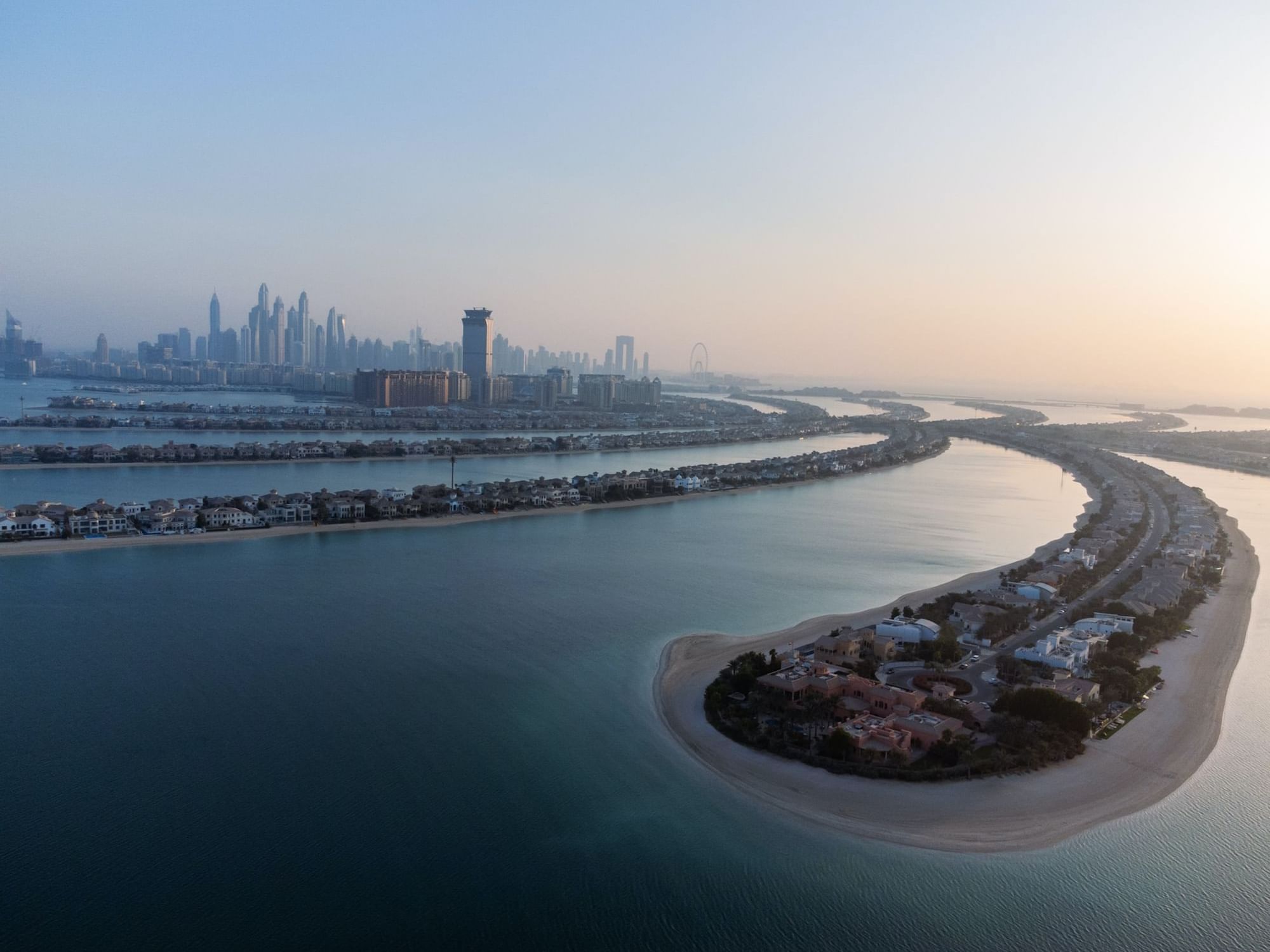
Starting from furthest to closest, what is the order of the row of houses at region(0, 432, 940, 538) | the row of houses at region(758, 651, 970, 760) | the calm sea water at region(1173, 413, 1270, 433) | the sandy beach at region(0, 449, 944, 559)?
1. the calm sea water at region(1173, 413, 1270, 433)
2. the row of houses at region(0, 432, 940, 538)
3. the sandy beach at region(0, 449, 944, 559)
4. the row of houses at region(758, 651, 970, 760)

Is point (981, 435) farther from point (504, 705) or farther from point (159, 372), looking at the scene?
point (159, 372)

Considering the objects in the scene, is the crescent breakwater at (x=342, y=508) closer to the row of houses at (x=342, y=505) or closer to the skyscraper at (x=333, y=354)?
the row of houses at (x=342, y=505)

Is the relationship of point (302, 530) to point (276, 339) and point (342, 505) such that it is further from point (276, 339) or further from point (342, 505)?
point (276, 339)

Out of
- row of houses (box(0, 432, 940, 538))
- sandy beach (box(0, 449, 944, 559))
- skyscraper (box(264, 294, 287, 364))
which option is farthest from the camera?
skyscraper (box(264, 294, 287, 364))

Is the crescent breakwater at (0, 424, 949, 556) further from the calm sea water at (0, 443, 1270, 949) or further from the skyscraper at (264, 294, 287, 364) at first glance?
the skyscraper at (264, 294, 287, 364)

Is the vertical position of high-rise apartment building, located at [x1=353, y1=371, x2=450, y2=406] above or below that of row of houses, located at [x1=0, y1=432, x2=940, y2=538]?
above

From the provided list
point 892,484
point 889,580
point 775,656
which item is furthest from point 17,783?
point 892,484

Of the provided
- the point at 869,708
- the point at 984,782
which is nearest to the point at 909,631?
the point at 869,708

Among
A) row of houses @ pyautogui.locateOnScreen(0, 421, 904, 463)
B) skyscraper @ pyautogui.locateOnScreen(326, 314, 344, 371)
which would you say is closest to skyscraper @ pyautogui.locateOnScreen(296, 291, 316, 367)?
skyscraper @ pyautogui.locateOnScreen(326, 314, 344, 371)
